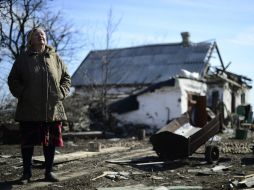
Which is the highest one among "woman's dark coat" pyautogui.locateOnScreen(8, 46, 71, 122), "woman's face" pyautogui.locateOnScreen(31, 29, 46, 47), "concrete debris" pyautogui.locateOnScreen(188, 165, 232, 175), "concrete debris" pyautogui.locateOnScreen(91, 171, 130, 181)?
"woman's face" pyautogui.locateOnScreen(31, 29, 46, 47)

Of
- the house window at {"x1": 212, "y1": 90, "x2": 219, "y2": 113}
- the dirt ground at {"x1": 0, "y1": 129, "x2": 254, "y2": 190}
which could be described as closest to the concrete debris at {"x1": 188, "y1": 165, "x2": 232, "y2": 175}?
the dirt ground at {"x1": 0, "y1": 129, "x2": 254, "y2": 190}

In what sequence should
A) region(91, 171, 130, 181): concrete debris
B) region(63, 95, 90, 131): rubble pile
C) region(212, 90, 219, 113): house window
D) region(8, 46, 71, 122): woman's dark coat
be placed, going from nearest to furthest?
region(8, 46, 71, 122): woman's dark coat → region(91, 171, 130, 181): concrete debris → region(63, 95, 90, 131): rubble pile → region(212, 90, 219, 113): house window

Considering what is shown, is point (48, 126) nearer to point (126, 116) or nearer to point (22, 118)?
point (22, 118)

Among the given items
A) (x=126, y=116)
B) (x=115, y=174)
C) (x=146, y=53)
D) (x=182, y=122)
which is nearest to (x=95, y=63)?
(x=146, y=53)

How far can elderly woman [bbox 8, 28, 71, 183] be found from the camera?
621 centimetres

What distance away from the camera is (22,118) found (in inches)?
244

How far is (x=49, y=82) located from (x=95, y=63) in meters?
28.2

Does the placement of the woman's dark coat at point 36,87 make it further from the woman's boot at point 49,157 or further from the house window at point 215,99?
the house window at point 215,99

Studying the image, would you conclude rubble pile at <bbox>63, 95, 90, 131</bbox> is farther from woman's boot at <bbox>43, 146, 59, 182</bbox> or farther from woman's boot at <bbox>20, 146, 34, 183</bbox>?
woman's boot at <bbox>20, 146, 34, 183</bbox>

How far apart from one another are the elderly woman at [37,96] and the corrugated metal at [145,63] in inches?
883

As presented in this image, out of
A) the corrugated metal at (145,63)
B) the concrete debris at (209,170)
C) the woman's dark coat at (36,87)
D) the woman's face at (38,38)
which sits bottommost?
the concrete debris at (209,170)

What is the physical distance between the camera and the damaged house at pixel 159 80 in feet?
76.9

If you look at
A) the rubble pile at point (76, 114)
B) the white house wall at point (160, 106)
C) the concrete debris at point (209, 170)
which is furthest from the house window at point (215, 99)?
the concrete debris at point (209, 170)

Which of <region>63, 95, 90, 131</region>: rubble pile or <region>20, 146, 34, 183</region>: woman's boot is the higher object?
<region>63, 95, 90, 131</region>: rubble pile
